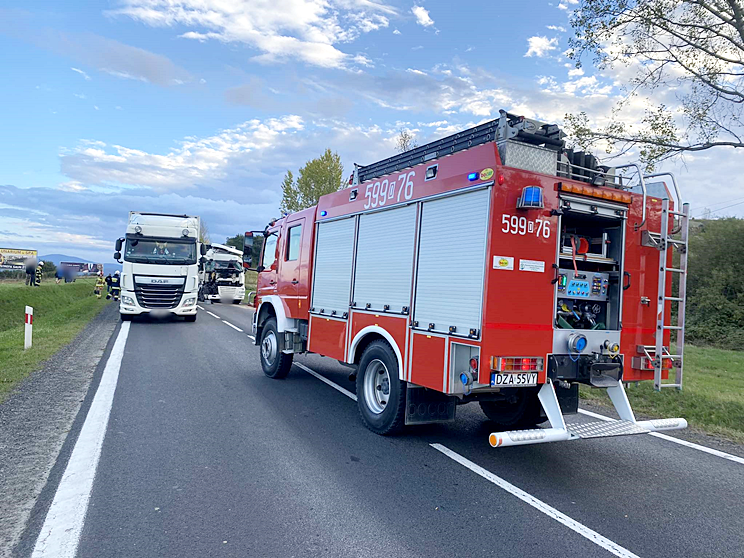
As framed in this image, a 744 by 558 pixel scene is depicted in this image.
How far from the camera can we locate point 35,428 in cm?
569

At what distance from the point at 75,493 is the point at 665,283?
5.75 meters

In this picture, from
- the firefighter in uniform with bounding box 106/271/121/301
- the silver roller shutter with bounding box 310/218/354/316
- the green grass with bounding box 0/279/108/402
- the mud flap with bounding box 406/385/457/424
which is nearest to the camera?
the mud flap with bounding box 406/385/457/424

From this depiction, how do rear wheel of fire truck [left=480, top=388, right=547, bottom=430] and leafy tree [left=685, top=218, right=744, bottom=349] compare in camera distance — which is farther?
leafy tree [left=685, top=218, right=744, bottom=349]

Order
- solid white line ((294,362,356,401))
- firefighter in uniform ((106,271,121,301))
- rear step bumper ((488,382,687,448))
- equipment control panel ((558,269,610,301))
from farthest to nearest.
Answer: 1. firefighter in uniform ((106,271,121,301))
2. solid white line ((294,362,356,401))
3. equipment control panel ((558,269,610,301))
4. rear step bumper ((488,382,687,448))

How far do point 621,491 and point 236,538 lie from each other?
3.26m

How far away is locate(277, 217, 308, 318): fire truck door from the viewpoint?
8.27 metres

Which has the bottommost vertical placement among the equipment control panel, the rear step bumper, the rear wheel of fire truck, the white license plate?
the rear wheel of fire truck

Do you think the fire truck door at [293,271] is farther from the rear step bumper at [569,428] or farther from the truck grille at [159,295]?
the truck grille at [159,295]

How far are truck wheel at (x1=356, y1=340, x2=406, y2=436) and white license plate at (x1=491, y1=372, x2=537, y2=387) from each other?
4.38ft

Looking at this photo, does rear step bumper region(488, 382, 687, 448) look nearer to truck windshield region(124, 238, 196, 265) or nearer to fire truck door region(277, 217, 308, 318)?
fire truck door region(277, 217, 308, 318)

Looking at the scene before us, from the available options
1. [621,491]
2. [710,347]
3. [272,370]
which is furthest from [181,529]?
[710,347]

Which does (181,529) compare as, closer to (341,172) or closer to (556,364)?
(556,364)

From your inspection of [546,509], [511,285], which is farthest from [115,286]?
[546,509]

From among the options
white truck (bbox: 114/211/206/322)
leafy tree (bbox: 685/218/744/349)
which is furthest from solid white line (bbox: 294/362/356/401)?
leafy tree (bbox: 685/218/744/349)
